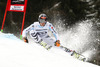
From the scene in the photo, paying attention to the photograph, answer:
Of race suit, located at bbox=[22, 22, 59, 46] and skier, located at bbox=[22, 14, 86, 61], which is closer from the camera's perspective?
skier, located at bbox=[22, 14, 86, 61]

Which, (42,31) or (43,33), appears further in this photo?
(43,33)

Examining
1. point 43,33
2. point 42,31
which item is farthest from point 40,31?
point 43,33

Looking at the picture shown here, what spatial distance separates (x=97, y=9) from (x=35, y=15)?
4.79m

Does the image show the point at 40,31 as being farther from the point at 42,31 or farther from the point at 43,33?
the point at 43,33

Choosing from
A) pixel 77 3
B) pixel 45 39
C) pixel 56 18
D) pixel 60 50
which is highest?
pixel 77 3

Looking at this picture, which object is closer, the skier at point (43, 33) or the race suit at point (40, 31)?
the skier at point (43, 33)

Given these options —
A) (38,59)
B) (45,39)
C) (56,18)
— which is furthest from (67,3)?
(38,59)

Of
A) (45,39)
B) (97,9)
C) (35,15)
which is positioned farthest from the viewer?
(35,15)

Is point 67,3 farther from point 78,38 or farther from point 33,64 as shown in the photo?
point 33,64

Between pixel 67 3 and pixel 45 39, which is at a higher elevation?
pixel 67 3

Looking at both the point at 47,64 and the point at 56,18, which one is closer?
the point at 47,64

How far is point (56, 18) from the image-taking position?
9930 mm

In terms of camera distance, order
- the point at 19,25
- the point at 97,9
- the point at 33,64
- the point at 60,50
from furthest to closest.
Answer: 1. the point at 19,25
2. the point at 97,9
3. the point at 60,50
4. the point at 33,64

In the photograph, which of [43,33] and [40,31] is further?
[43,33]
